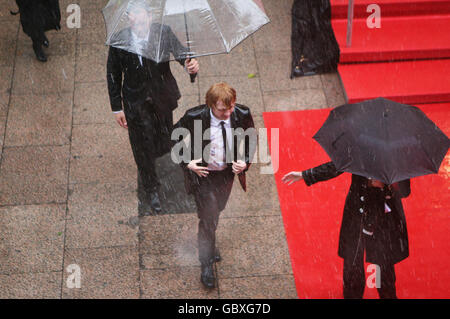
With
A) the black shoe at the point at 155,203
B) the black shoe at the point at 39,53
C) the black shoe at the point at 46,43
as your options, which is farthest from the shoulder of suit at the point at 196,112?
the black shoe at the point at 46,43

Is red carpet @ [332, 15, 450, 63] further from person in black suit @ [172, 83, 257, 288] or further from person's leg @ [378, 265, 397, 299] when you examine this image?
person's leg @ [378, 265, 397, 299]

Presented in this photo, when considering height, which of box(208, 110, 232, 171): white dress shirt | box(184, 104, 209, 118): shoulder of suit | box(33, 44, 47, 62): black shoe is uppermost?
box(184, 104, 209, 118): shoulder of suit

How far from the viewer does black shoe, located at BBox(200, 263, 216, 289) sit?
5.82 m

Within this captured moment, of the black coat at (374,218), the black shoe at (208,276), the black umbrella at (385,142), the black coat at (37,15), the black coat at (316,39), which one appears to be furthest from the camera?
the black coat at (316,39)

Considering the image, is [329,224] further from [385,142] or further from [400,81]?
[400,81]

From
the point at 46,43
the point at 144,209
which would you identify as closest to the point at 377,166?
the point at 144,209

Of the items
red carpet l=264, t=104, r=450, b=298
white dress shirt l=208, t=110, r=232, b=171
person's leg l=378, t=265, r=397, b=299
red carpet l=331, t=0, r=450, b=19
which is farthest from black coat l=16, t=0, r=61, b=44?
person's leg l=378, t=265, r=397, b=299

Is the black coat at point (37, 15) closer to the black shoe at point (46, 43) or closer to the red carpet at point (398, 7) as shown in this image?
the black shoe at point (46, 43)

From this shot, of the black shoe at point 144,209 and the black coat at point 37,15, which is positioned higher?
the black coat at point 37,15

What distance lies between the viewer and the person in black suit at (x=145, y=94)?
5375 mm

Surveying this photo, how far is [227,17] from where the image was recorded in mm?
5383

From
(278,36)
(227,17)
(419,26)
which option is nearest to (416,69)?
(419,26)

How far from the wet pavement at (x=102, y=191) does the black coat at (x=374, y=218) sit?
1069mm

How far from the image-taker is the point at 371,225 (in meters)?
5.09
